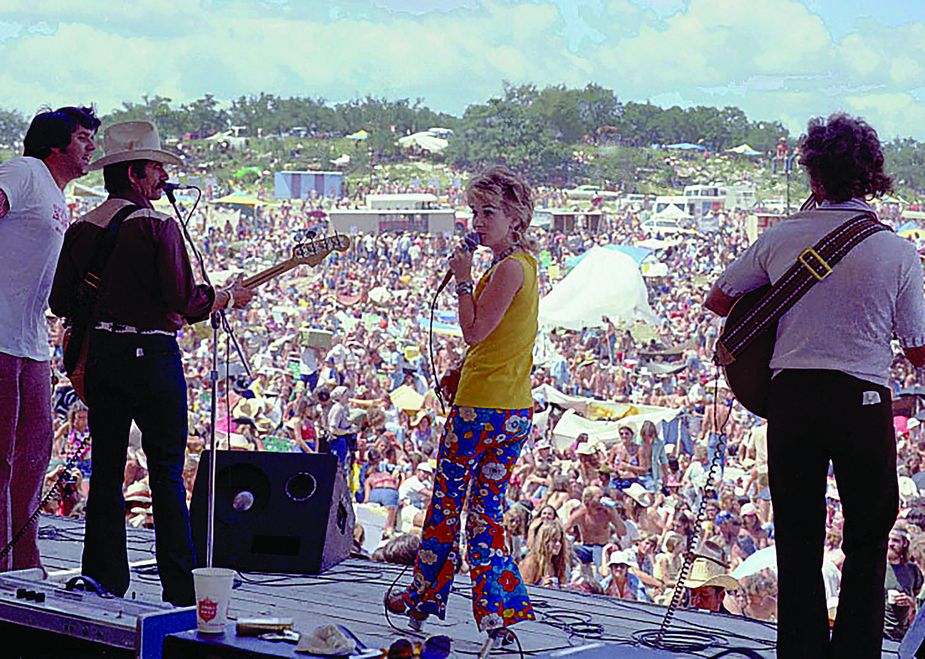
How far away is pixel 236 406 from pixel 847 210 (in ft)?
27.0

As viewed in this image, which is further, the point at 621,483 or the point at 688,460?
the point at 688,460

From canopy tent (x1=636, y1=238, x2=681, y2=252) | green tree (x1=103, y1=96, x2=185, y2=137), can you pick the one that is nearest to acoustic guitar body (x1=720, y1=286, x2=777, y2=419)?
canopy tent (x1=636, y1=238, x2=681, y2=252)

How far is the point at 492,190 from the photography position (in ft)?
7.80

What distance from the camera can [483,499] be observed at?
7.93 ft

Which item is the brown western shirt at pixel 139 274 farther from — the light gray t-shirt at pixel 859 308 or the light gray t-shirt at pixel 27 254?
the light gray t-shirt at pixel 859 308

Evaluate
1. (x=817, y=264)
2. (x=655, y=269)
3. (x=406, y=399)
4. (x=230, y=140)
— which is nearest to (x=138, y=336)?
(x=817, y=264)

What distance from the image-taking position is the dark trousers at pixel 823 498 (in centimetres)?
196

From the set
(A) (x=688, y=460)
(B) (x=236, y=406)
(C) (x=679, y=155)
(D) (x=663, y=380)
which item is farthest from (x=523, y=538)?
(C) (x=679, y=155)

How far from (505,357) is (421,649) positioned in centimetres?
77

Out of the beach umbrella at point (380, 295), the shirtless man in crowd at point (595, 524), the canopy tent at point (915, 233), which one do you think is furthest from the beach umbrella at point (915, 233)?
the shirtless man in crowd at point (595, 524)

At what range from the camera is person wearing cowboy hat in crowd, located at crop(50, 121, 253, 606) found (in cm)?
253

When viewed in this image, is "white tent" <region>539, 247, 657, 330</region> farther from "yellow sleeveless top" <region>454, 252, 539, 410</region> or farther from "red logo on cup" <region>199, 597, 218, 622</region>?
"red logo on cup" <region>199, 597, 218, 622</region>

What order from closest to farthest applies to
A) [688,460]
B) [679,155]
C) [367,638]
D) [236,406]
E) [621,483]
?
[367,638] → [621,483] → [688,460] → [236,406] → [679,155]

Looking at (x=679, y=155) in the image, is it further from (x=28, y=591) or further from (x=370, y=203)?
(x=28, y=591)
